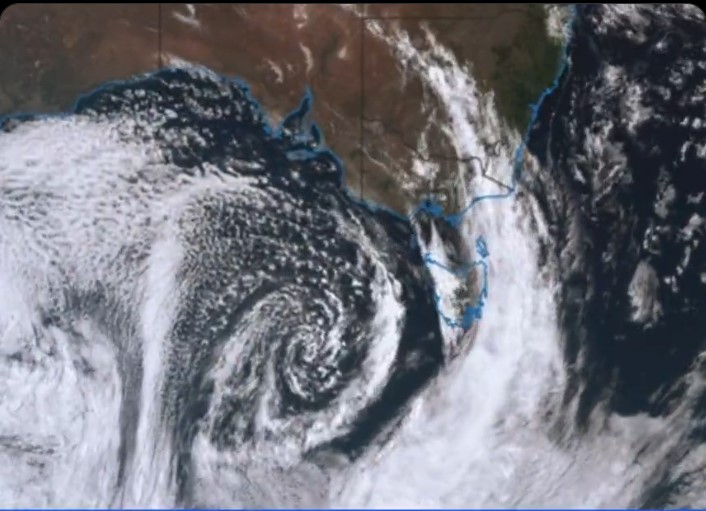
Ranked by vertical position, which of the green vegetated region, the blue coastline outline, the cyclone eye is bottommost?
the cyclone eye

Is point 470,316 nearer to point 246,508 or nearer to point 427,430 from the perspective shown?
point 427,430

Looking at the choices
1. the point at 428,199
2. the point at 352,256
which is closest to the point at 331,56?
the point at 428,199

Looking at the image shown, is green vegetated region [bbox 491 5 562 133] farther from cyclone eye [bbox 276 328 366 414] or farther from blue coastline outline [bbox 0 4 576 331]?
cyclone eye [bbox 276 328 366 414]

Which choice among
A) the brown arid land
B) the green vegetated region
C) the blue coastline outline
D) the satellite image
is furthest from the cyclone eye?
the green vegetated region

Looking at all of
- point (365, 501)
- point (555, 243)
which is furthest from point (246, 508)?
point (555, 243)

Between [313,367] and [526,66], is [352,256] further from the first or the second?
[526,66]
